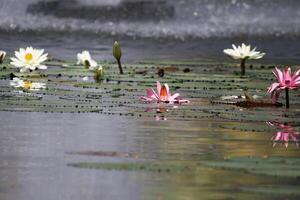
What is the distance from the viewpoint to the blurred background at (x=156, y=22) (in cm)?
1542

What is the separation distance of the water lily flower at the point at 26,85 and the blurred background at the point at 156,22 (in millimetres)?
6831

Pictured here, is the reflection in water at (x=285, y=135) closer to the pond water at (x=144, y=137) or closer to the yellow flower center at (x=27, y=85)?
the pond water at (x=144, y=137)

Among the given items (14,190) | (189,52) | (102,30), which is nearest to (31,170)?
(14,190)

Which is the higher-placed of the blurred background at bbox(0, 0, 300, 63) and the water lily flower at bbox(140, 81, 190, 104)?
the blurred background at bbox(0, 0, 300, 63)

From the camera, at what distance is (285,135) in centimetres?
505

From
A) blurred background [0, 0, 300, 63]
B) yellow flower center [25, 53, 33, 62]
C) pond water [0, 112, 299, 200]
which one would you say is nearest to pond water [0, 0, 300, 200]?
pond water [0, 112, 299, 200]

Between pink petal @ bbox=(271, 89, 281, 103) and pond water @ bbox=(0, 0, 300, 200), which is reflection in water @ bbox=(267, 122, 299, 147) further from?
pink petal @ bbox=(271, 89, 281, 103)

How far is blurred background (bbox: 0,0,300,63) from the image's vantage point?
1542 cm

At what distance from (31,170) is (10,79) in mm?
4197

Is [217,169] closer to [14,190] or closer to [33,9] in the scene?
[14,190]

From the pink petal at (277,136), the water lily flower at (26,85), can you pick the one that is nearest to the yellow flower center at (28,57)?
the water lily flower at (26,85)

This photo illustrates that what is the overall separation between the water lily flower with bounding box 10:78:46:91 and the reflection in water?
213 cm

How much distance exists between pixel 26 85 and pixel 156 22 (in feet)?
29.0

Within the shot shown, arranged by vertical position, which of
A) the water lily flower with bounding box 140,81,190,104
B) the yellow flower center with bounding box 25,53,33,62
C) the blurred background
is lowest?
the water lily flower with bounding box 140,81,190,104
